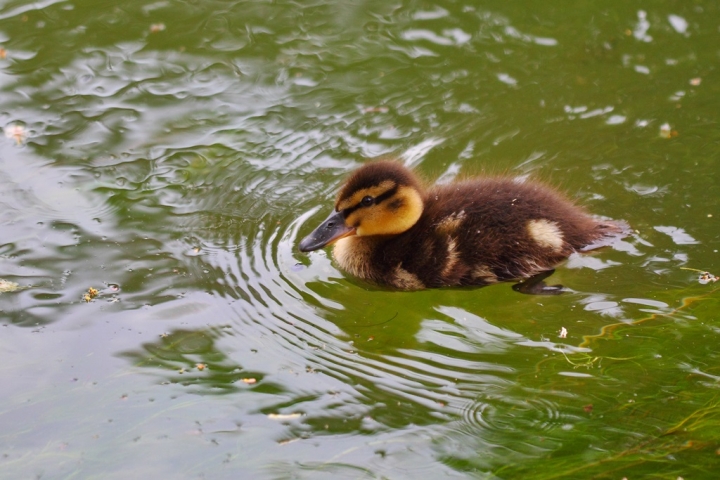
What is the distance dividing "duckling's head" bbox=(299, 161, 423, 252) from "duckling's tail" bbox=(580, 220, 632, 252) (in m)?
0.84

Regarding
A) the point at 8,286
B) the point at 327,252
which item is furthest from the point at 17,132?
the point at 327,252

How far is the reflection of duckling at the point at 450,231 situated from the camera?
4016 mm

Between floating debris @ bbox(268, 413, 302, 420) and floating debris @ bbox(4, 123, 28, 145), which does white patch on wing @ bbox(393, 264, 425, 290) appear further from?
floating debris @ bbox(4, 123, 28, 145)

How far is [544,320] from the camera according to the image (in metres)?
3.68

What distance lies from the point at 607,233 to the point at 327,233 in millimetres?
1349

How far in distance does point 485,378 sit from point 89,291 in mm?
1773

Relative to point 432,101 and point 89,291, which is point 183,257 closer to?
point 89,291

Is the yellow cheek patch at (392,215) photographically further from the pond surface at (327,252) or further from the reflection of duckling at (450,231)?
the pond surface at (327,252)

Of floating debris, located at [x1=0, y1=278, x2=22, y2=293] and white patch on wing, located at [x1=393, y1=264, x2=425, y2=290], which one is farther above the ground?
white patch on wing, located at [x1=393, y1=264, x2=425, y2=290]

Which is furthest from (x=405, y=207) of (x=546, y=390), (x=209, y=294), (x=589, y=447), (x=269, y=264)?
(x=589, y=447)

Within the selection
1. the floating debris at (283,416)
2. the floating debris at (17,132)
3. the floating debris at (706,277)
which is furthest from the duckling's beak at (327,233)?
the floating debris at (17,132)

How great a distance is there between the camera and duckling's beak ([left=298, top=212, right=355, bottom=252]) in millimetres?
4070

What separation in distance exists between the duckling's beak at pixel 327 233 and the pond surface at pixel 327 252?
0.16 m

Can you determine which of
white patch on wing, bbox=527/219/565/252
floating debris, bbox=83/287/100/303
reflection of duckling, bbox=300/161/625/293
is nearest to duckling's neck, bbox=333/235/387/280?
reflection of duckling, bbox=300/161/625/293
